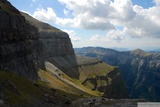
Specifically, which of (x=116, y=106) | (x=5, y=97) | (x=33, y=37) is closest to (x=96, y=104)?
(x=116, y=106)

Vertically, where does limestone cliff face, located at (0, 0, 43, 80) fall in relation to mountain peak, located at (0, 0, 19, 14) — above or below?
below

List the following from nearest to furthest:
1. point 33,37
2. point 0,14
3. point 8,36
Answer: point 0,14
point 8,36
point 33,37

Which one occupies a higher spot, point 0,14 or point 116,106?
point 0,14

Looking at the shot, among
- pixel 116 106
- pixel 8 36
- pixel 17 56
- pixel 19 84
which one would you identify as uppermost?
A: pixel 8 36

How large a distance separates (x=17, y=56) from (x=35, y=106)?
42.6 metres

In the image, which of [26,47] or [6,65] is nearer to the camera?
[6,65]

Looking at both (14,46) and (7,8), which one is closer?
(14,46)

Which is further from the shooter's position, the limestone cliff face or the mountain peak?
the mountain peak

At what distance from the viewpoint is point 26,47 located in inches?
4031

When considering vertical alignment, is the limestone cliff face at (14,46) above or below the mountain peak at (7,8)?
below

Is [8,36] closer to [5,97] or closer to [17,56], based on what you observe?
[17,56]

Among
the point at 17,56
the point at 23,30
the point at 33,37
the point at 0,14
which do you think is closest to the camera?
the point at 0,14

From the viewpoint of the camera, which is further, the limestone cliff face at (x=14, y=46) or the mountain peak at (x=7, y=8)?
the mountain peak at (x=7, y=8)

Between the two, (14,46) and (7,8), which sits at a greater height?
(7,8)
